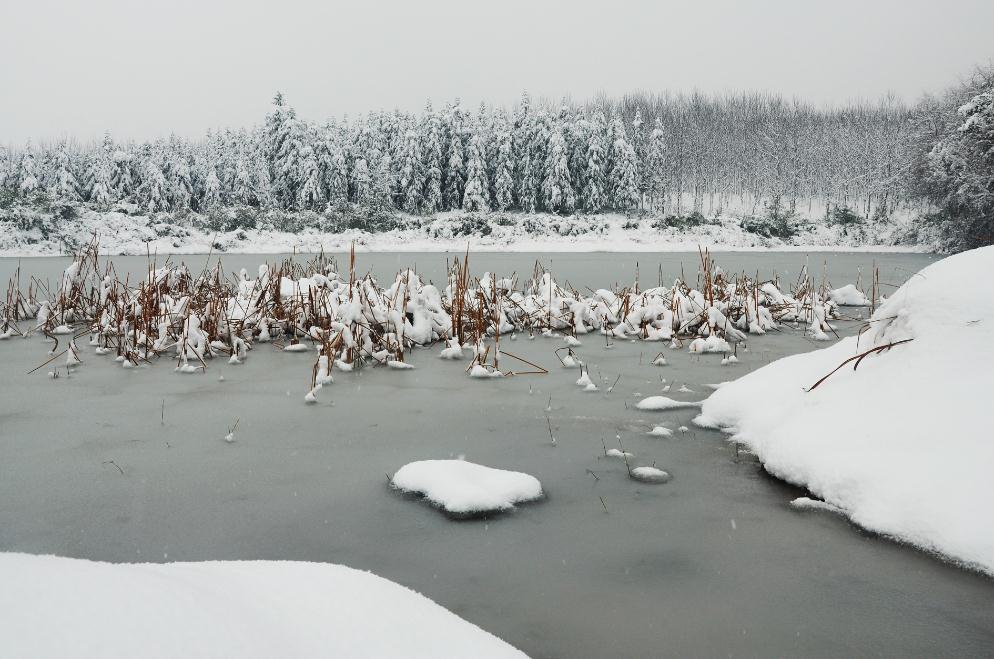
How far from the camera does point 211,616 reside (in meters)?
1.14

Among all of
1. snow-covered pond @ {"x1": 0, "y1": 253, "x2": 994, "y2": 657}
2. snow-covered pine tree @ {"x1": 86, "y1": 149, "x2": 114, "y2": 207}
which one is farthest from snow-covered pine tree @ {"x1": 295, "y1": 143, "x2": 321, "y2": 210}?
snow-covered pond @ {"x1": 0, "y1": 253, "x2": 994, "y2": 657}

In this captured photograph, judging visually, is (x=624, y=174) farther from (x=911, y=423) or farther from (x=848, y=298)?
(x=911, y=423)

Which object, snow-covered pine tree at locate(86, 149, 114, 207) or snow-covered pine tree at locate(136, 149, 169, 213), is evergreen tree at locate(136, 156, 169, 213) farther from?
snow-covered pine tree at locate(86, 149, 114, 207)

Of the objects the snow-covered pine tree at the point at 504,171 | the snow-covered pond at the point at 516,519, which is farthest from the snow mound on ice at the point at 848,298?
the snow-covered pine tree at the point at 504,171

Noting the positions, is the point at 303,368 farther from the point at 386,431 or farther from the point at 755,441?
the point at 755,441

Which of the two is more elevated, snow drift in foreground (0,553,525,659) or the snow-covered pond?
snow drift in foreground (0,553,525,659)

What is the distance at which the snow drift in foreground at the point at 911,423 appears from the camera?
2.46 meters

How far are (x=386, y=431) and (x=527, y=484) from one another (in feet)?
4.56

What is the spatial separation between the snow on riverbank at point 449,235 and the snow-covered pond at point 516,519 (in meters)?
32.5

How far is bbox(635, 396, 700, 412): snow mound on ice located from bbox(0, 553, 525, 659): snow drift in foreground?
10.1ft

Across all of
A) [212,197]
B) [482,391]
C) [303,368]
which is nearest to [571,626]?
[482,391]

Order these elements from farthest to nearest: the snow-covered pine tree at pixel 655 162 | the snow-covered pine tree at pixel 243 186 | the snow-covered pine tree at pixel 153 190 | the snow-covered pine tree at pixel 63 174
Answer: the snow-covered pine tree at pixel 655 162 < the snow-covered pine tree at pixel 63 174 < the snow-covered pine tree at pixel 153 190 < the snow-covered pine tree at pixel 243 186

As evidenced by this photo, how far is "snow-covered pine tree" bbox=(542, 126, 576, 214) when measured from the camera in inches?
1893

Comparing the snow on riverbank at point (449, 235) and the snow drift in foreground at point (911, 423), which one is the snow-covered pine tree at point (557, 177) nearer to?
the snow on riverbank at point (449, 235)
